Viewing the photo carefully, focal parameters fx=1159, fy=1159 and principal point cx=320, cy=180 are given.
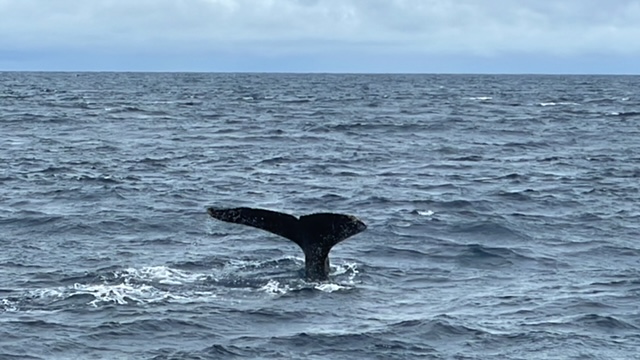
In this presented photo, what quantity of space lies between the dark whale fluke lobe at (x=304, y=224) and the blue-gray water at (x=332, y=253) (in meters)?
0.85

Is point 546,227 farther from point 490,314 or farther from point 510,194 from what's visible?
point 490,314

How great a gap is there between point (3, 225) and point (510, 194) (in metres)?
12.3

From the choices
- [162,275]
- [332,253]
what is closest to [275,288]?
[162,275]

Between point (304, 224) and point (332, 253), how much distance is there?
441 cm

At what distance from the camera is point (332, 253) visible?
19672 millimetres

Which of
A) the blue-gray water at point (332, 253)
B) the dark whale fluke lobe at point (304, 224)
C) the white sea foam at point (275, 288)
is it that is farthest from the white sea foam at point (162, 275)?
the dark whale fluke lobe at point (304, 224)

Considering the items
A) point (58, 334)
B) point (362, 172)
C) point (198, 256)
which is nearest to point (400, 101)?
point (362, 172)

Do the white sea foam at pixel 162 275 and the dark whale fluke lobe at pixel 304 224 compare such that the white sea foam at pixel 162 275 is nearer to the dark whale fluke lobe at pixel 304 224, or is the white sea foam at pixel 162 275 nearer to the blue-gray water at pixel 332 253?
the blue-gray water at pixel 332 253

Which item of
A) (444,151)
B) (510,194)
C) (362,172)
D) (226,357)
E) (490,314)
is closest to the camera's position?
(226,357)

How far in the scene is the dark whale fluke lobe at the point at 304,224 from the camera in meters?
14.8

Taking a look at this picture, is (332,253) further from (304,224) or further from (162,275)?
(304,224)

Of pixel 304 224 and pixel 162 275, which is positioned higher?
pixel 304 224

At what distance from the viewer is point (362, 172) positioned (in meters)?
33.8

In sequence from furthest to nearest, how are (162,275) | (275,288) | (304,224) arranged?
(162,275)
(275,288)
(304,224)
